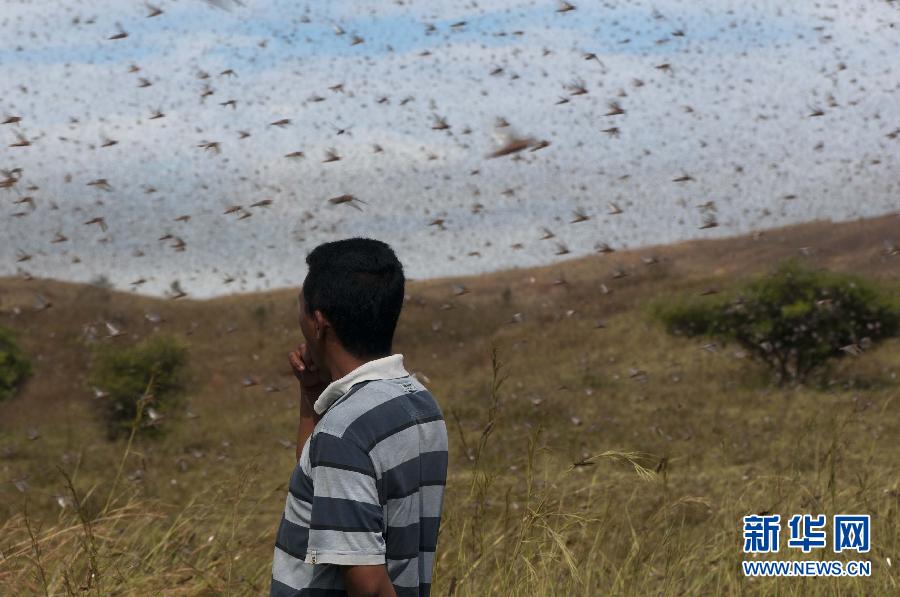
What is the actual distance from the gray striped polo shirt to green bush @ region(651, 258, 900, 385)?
2150cm

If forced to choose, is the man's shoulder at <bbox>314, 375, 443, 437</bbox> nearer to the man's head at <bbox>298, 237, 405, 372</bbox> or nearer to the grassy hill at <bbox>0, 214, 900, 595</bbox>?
the man's head at <bbox>298, 237, 405, 372</bbox>

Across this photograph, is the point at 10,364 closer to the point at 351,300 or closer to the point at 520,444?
the point at 520,444

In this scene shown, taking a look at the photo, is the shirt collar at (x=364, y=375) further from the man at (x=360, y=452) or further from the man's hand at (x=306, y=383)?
the man's hand at (x=306, y=383)

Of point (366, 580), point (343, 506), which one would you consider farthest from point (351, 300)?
point (366, 580)

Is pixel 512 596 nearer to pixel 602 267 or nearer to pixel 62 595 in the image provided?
pixel 62 595

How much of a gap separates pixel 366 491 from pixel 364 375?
1.01ft

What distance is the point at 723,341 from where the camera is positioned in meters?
24.9

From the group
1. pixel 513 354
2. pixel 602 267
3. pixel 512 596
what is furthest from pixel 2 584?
pixel 602 267

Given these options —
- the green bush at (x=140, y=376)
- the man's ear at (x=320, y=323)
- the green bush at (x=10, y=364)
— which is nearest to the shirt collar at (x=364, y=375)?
the man's ear at (x=320, y=323)

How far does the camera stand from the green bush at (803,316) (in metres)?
23.1

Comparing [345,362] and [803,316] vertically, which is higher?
[345,362]

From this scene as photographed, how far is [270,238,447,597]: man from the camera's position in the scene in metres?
2.25

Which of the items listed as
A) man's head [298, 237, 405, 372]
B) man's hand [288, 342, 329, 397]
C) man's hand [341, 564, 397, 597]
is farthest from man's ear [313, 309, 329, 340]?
man's hand [341, 564, 397, 597]

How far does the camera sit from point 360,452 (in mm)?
→ 2254
